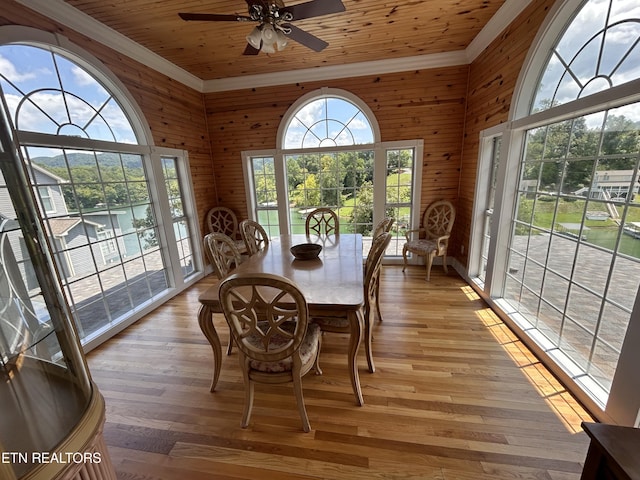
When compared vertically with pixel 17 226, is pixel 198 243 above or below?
below

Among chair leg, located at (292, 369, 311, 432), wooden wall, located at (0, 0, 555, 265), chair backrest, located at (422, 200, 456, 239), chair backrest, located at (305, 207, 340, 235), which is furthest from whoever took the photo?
chair backrest, located at (422, 200, 456, 239)

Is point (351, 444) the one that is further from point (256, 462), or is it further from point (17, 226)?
point (17, 226)

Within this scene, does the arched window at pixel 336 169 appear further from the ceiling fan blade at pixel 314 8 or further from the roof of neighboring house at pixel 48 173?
the roof of neighboring house at pixel 48 173

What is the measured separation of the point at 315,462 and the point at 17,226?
1.61 meters

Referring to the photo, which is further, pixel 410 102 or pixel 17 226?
pixel 410 102

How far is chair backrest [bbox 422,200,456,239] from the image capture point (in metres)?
3.63

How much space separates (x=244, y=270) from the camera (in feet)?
6.42

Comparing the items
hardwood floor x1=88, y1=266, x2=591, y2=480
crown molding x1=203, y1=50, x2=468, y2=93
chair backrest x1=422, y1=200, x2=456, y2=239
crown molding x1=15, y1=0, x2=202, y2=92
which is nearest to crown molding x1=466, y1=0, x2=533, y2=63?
crown molding x1=203, y1=50, x2=468, y2=93

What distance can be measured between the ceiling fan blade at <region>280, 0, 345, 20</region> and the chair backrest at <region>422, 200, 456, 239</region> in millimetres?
2775

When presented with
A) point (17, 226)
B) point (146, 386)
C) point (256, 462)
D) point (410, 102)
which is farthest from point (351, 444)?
point (410, 102)

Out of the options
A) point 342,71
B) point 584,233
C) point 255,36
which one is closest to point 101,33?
point 255,36

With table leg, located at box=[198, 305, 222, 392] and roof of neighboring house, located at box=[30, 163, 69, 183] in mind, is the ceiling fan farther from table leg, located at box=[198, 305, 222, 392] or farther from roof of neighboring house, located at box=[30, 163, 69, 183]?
table leg, located at box=[198, 305, 222, 392]

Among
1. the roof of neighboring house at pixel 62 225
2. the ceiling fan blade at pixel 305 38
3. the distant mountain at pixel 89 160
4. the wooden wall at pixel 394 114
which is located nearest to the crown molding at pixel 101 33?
the wooden wall at pixel 394 114

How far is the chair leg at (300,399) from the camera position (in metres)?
1.41
